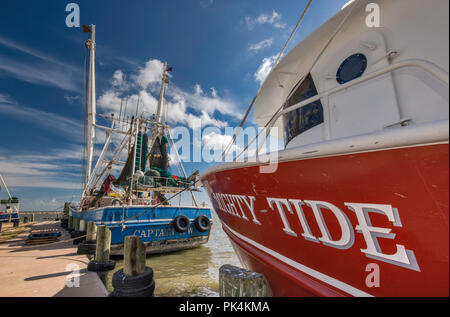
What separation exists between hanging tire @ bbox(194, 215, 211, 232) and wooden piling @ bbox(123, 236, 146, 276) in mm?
6112

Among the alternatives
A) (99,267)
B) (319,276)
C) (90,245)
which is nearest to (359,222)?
(319,276)

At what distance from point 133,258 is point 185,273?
3780mm

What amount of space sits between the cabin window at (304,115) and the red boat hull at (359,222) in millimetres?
1111

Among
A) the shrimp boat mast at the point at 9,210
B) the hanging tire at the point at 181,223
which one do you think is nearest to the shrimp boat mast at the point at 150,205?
the hanging tire at the point at 181,223

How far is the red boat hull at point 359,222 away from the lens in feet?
4.11

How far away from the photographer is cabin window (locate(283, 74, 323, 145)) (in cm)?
272

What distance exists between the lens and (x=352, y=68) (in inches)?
98.2

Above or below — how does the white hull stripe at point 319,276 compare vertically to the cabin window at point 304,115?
below

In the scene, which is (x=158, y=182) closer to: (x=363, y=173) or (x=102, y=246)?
(x=102, y=246)

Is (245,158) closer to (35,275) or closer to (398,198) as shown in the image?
(398,198)

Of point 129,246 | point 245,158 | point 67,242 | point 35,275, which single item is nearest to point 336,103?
point 245,158

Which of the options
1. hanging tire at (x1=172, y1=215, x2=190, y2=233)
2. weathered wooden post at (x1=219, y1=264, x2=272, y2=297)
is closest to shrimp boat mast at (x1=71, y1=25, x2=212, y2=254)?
hanging tire at (x1=172, y1=215, x2=190, y2=233)

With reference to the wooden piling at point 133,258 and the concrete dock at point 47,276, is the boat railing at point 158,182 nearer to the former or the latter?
the concrete dock at point 47,276

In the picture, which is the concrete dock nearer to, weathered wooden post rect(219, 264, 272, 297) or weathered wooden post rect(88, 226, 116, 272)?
weathered wooden post rect(88, 226, 116, 272)
